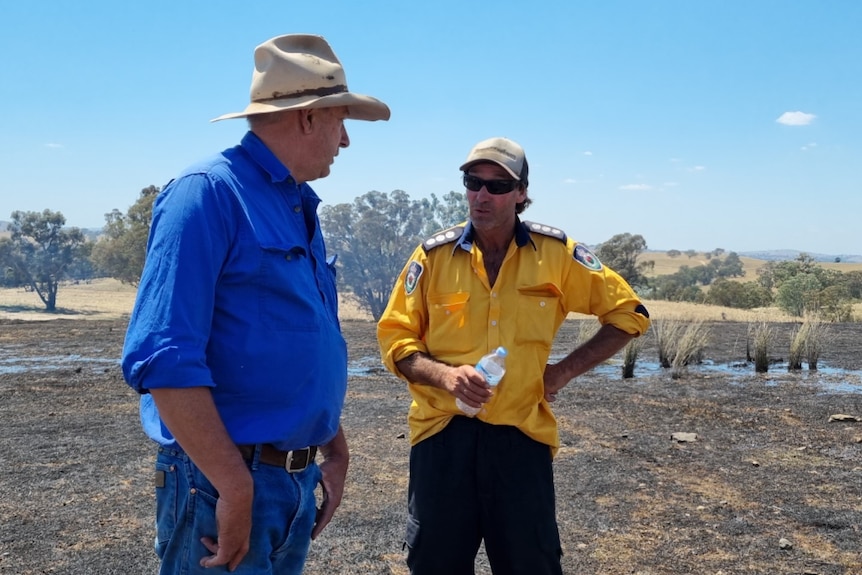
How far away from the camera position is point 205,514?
75.7 inches

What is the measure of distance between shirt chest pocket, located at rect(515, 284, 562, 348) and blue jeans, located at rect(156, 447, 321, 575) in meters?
1.22

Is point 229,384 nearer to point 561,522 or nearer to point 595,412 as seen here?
point 561,522

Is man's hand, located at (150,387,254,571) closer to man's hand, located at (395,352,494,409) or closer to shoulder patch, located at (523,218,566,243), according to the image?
man's hand, located at (395,352,494,409)

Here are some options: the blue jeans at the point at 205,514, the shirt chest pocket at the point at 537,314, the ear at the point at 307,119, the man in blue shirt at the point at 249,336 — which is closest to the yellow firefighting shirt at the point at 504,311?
the shirt chest pocket at the point at 537,314

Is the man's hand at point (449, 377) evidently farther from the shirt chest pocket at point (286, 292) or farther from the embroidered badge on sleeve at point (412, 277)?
the shirt chest pocket at point (286, 292)

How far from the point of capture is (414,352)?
312 centimetres

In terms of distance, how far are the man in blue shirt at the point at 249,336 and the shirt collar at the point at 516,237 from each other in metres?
0.98

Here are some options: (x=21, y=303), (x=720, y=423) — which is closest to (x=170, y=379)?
(x=720, y=423)

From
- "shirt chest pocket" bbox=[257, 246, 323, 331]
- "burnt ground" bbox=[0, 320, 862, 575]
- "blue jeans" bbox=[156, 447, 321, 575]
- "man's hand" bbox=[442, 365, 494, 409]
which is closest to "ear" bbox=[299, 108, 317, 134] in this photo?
"shirt chest pocket" bbox=[257, 246, 323, 331]

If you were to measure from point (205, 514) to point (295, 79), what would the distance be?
118 cm

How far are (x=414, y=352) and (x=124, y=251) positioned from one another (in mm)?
38293

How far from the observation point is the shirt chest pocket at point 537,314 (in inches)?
120

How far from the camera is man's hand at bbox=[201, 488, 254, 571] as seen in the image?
1.86 meters

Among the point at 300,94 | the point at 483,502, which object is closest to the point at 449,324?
the point at 483,502
